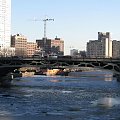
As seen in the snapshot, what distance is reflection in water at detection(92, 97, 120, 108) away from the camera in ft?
229

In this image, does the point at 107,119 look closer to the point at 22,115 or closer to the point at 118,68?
the point at 22,115

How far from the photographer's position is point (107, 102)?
7325 cm

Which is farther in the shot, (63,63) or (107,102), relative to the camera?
(63,63)

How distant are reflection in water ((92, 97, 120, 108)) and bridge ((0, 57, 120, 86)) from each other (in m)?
16.2

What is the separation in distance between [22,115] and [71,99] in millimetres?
22103

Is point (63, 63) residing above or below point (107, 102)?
above

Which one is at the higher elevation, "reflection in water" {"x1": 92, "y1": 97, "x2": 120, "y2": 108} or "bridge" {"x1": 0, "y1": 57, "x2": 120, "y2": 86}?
"bridge" {"x1": 0, "y1": 57, "x2": 120, "y2": 86}

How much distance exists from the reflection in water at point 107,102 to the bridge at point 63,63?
53.0 ft

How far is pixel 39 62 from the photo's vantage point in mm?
103188

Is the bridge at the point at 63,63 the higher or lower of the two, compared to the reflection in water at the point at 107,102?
higher

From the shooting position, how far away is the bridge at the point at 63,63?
96.2m

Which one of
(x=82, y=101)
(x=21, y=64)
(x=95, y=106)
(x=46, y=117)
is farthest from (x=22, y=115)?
(x=21, y=64)

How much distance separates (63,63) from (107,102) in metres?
28.7

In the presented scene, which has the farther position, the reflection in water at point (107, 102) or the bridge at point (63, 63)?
the bridge at point (63, 63)
